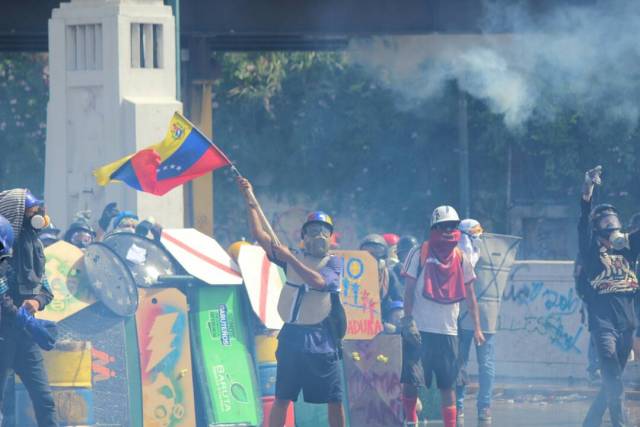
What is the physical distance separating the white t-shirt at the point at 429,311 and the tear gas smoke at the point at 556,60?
20.4 ft

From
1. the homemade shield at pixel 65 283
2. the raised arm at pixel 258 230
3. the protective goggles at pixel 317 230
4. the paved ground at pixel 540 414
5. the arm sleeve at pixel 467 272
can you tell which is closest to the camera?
the raised arm at pixel 258 230

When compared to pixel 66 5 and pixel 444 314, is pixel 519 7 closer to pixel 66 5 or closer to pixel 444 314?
pixel 66 5

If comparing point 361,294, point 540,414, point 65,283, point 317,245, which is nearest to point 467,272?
point 361,294

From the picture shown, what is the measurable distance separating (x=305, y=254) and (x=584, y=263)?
208cm

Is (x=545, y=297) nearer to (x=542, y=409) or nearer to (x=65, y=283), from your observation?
(x=542, y=409)

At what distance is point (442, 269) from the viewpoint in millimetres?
9875

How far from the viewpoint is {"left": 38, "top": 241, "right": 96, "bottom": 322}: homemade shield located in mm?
9500

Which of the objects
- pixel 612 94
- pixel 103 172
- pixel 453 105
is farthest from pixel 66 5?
pixel 453 105

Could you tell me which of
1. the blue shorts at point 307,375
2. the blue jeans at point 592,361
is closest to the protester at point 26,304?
the blue shorts at point 307,375

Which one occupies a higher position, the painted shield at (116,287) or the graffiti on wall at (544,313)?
the painted shield at (116,287)

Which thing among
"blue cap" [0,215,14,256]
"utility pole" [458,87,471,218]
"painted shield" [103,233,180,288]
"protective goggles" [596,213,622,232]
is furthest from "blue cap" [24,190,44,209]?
"utility pole" [458,87,471,218]

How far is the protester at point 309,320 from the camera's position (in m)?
8.94

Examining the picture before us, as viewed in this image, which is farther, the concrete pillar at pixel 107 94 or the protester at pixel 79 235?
the concrete pillar at pixel 107 94

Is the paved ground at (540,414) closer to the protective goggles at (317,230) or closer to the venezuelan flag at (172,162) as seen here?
the protective goggles at (317,230)
